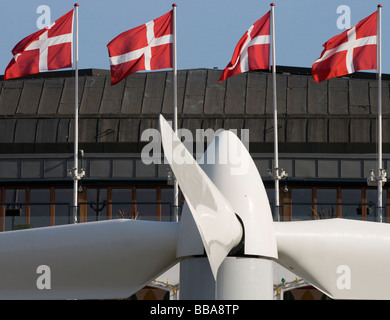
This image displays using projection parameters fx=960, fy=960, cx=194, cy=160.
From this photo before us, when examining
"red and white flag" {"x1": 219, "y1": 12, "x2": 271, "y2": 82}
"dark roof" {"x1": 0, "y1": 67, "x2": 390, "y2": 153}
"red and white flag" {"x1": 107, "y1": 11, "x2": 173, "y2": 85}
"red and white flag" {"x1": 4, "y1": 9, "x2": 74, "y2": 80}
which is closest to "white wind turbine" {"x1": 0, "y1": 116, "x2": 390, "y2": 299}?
"red and white flag" {"x1": 107, "y1": 11, "x2": 173, "y2": 85}

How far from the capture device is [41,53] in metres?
46.6

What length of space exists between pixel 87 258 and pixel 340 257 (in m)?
4.58

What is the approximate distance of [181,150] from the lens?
532 inches

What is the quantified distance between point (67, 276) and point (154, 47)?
30.9 metres

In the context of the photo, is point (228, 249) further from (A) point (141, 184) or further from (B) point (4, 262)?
(A) point (141, 184)

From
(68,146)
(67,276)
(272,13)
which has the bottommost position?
(67,276)

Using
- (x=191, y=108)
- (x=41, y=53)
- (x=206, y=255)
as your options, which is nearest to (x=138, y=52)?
(x=41, y=53)

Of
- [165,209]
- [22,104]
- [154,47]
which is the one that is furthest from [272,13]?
[22,104]

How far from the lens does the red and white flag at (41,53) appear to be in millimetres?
46375

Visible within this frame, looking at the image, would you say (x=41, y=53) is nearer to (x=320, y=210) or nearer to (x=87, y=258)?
(x=320, y=210)

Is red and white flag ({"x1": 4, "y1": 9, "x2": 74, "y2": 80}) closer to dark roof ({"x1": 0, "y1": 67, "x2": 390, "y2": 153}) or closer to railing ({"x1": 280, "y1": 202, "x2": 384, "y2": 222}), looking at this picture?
railing ({"x1": 280, "y1": 202, "x2": 384, "y2": 222})

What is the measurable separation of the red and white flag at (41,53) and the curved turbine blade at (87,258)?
30.3 meters

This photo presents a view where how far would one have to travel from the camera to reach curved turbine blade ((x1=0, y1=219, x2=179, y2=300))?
54.5ft

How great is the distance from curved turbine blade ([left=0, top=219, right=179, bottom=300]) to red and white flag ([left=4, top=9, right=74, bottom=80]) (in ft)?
99.4
